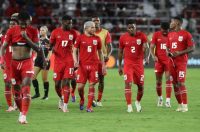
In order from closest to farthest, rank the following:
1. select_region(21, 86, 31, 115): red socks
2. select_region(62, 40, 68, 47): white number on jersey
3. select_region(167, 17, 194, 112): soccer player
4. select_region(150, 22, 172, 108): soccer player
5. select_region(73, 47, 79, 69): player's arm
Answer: select_region(21, 86, 31, 115): red socks
select_region(167, 17, 194, 112): soccer player
select_region(73, 47, 79, 69): player's arm
select_region(62, 40, 68, 47): white number on jersey
select_region(150, 22, 172, 108): soccer player

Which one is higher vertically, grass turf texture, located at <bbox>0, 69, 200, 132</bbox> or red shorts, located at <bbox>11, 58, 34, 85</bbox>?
red shorts, located at <bbox>11, 58, 34, 85</bbox>

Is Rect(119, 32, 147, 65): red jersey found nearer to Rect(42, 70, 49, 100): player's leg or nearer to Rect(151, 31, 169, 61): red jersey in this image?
Rect(151, 31, 169, 61): red jersey

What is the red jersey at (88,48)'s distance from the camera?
60.7 ft

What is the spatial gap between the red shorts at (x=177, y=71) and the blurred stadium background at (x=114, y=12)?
22.4 meters

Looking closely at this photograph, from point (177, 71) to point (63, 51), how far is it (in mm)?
3033

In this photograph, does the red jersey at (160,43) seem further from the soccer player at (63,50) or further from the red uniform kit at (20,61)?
the red uniform kit at (20,61)

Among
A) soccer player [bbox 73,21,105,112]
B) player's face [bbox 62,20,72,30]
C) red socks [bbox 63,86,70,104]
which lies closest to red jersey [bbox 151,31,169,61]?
soccer player [bbox 73,21,105,112]

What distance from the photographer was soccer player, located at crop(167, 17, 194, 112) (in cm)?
1816

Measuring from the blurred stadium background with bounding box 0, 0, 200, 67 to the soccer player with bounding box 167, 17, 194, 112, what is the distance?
22.4 m

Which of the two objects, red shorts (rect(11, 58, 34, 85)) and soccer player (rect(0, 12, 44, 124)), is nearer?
soccer player (rect(0, 12, 44, 124))

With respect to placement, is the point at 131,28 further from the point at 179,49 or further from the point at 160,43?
the point at 160,43

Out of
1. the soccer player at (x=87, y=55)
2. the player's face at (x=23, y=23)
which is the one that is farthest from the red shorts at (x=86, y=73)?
the player's face at (x=23, y=23)

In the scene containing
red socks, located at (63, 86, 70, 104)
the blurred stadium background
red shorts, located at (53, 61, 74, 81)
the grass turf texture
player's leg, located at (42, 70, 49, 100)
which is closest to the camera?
the grass turf texture

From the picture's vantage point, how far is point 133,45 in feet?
61.2
